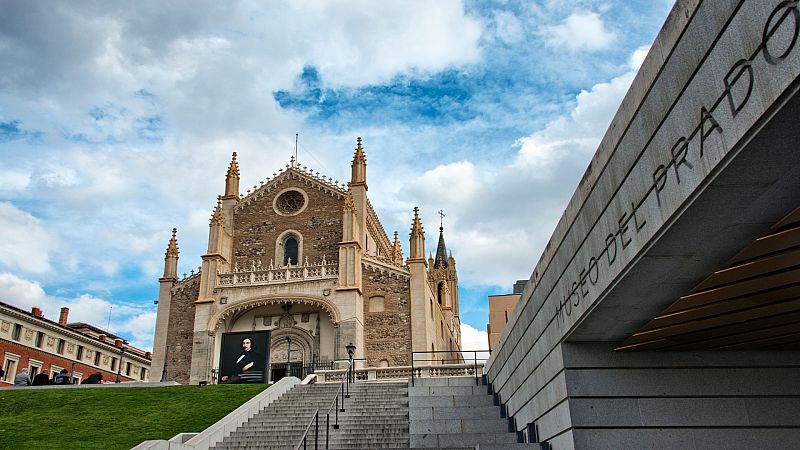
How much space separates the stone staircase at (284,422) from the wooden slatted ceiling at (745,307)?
7.98 m

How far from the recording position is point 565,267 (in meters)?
10.1

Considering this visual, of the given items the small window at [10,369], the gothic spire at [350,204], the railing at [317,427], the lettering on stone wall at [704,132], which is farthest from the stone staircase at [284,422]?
the small window at [10,369]

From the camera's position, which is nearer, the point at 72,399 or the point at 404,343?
the point at 72,399

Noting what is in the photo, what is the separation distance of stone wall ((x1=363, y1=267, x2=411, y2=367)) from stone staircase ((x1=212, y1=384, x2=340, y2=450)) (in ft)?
41.4

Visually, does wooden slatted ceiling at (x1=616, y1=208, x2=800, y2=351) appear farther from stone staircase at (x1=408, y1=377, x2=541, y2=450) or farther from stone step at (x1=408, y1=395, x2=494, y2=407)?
stone step at (x1=408, y1=395, x2=494, y2=407)

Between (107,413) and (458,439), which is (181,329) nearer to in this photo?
(107,413)

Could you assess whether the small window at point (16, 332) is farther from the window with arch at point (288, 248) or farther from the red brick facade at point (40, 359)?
the window with arch at point (288, 248)

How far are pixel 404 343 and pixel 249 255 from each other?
32.8 ft

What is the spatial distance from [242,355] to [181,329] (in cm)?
1145

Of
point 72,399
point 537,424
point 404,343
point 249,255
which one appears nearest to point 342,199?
point 249,255

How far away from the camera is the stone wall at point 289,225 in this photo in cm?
3722

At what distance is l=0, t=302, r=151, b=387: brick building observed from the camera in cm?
4259

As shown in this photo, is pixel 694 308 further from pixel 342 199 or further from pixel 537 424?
pixel 342 199

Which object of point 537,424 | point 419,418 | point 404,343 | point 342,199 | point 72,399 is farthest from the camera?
point 342,199
